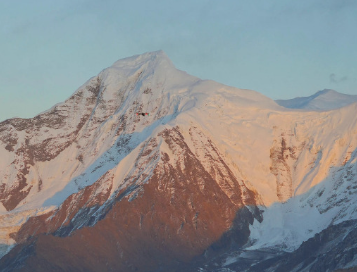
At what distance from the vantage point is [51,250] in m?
196

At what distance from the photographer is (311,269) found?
184 m

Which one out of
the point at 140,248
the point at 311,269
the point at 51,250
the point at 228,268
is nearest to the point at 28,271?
the point at 51,250

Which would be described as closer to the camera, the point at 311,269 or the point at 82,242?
the point at 311,269

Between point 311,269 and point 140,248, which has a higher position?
point 140,248

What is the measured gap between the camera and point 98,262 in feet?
638

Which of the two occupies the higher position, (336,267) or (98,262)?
(98,262)

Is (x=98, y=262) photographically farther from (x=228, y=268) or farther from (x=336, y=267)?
(x=336, y=267)

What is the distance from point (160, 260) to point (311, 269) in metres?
26.5

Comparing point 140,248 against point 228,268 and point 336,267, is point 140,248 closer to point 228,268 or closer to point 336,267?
point 228,268

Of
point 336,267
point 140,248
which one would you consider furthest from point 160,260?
point 336,267

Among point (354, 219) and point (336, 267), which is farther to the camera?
point (354, 219)

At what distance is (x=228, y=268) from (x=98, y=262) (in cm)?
2111

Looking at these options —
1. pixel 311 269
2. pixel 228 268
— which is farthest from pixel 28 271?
pixel 311 269

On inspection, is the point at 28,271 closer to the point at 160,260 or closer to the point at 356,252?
the point at 160,260
